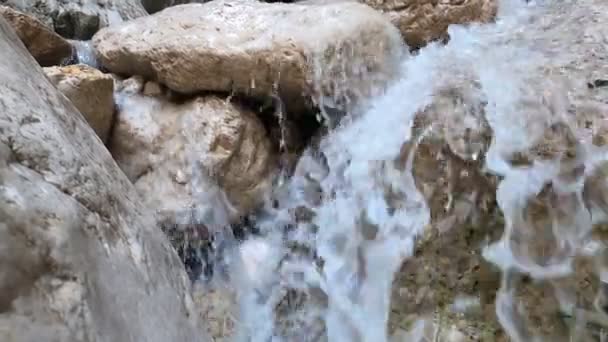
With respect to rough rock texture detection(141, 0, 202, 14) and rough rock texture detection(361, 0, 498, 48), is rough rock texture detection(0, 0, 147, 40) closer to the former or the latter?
rough rock texture detection(141, 0, 202, 14)

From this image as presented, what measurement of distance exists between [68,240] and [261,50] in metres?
2.08

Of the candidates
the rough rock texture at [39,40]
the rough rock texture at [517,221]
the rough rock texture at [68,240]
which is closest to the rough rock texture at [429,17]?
the rough rock texture at [517,221]

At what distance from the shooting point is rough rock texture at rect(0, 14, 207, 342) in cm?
88

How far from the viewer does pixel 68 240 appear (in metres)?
1.00

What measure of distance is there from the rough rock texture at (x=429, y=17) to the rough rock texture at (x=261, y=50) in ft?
1.27

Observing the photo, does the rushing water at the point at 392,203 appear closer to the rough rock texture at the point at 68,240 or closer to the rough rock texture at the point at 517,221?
the rough rock texture at the point at 517,221

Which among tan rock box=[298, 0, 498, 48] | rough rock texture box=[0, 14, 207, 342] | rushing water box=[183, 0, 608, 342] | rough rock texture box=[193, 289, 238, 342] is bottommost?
rough rock texture box=[193, 289, 238, 342]

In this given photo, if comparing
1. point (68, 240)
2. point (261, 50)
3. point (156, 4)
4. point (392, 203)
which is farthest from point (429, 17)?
point (68, 240)

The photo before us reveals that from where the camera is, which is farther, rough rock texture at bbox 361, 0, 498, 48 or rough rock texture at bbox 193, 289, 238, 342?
rough rock texture at bbox 361, 0, 498, 48

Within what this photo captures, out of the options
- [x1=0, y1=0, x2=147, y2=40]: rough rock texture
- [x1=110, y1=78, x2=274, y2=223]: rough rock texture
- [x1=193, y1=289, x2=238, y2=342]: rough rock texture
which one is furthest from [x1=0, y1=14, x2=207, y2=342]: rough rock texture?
[x1=0, y1=0, x2=147, y2=40]: rough rock texture

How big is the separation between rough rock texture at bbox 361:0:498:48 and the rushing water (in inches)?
17.6

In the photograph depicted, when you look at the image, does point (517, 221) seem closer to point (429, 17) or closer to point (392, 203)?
point (392, 203)

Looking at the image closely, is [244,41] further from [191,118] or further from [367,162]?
[367,162]

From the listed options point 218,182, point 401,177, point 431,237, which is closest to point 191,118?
point 218,182
